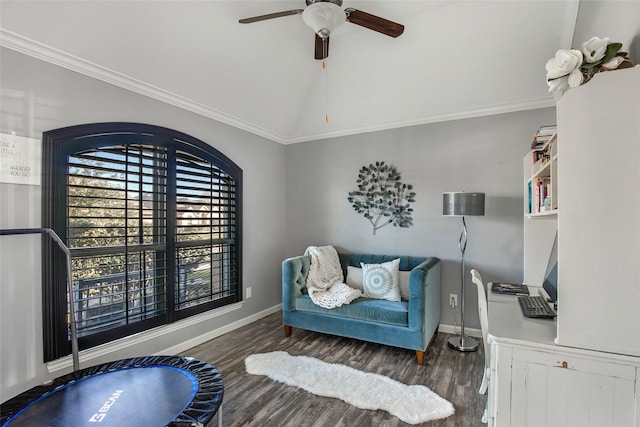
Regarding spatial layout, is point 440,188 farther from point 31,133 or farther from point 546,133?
point 31,133

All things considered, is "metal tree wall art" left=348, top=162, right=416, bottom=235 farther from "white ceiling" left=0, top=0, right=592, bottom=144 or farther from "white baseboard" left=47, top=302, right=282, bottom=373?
"white baseboard" left=47, top=302, right=282, bottom=373

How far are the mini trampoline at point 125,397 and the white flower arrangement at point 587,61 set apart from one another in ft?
7.06

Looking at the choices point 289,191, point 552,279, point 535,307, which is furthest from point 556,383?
point 289,191

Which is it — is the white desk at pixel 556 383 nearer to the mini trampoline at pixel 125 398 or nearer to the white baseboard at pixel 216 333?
the mini trampoline at pixel 125 398

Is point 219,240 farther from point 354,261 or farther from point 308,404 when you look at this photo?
point 308,404

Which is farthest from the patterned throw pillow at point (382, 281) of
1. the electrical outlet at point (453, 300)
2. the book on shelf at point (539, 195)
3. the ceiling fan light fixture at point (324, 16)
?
the ceiling fan light fixture at point (324, 16)

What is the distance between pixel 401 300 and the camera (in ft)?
10.4

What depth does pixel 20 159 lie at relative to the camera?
198cm

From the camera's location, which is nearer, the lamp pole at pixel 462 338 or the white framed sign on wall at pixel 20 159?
the white framed sign on wall at pixel 20 159

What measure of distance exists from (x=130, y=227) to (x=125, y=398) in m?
1.43

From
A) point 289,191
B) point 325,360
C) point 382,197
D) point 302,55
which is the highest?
point 302,55

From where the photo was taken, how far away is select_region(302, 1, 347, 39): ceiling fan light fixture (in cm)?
181

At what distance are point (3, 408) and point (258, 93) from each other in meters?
3.15

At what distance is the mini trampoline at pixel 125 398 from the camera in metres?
1.41
